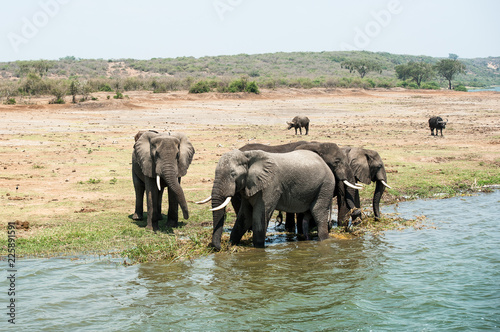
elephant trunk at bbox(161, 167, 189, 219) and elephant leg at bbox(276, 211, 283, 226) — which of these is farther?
elephant leg at bbox(276, 211, 283, 226)

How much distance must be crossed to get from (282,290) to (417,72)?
281ft

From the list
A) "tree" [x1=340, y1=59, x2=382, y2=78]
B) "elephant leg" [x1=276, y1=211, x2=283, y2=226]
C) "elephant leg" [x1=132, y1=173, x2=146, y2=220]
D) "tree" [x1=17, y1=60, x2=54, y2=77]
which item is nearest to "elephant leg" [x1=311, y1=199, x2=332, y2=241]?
"elephant leg" [x1=276, y1=211, x2=283, y2=226]

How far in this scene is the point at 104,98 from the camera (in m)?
44.5

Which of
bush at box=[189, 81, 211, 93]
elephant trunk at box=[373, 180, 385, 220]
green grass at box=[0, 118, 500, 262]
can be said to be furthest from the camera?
bush at box=[189, 81, 211, 93]

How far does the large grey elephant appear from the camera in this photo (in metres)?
9.70

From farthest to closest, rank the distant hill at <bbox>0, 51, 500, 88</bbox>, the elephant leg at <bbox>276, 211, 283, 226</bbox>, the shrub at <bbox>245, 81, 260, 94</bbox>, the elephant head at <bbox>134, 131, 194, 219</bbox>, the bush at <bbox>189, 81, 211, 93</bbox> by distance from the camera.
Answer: the distant hill at <bbox>0, 51, 500, 88</bbox>, the shrub at <bbox>245, 81, 260, 94</bbox>, the bush at <bbox>189, 81, 211, 93</bbox>, the elephant leg at <bbox>276, 211, 283, 226</bbox>, the elephant head at <bbox>134, 131, 194, 219</bbox>

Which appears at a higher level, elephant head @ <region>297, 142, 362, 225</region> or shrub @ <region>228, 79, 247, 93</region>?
shrub @ <region>228, 79, 247, 93</region>

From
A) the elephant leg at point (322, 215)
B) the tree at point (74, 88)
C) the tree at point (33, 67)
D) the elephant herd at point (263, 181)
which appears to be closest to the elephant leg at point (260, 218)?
the elephant herd at point (263, 181)

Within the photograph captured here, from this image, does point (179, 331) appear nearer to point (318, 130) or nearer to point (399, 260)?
point (399, 260)

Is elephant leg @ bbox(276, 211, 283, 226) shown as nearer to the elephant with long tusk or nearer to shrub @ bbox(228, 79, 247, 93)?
the elephant with long tusk

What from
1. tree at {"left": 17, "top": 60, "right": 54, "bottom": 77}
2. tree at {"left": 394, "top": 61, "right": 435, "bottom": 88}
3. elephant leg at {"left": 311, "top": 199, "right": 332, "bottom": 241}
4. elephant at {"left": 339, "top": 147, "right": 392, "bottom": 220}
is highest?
tree at {"left": 394, "top": 61, "right": 435, "bottom": 88}

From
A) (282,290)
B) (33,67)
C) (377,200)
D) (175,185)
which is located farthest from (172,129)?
(33,67)

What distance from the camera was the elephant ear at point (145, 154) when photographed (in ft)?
38.6

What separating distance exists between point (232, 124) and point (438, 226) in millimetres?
21138
